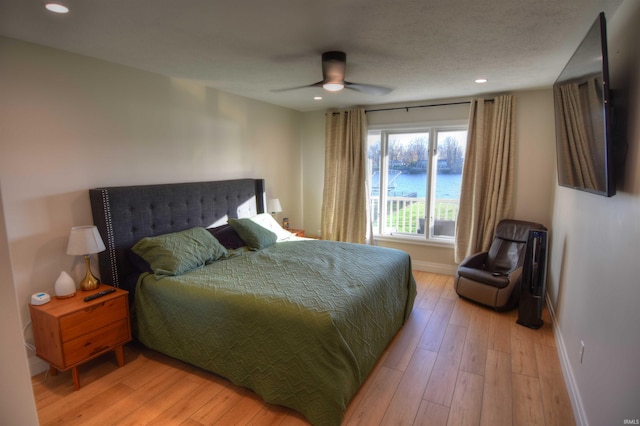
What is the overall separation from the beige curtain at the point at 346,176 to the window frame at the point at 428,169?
7.3 inches

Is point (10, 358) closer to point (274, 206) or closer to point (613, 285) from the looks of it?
point (613, 285)

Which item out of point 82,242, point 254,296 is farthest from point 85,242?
point 254,296

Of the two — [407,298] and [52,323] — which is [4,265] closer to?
[52,323]

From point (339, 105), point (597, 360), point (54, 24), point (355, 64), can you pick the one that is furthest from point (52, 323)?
point (339, 105)

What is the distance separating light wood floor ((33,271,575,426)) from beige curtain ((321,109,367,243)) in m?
2.25

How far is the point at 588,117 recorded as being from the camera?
1706 mm

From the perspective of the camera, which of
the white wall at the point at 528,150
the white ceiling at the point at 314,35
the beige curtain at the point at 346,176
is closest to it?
the white ceiling at the point at 314,35

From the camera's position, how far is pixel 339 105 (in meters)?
4.73

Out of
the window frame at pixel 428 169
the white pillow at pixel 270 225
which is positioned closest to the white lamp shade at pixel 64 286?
the white pillow at pixel 270 225

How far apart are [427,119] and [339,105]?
1.28 metres

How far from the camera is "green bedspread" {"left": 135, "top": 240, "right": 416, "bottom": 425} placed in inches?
74.7

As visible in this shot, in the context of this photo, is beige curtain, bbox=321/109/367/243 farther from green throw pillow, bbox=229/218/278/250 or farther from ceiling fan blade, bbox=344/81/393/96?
ceiling fan blade, bbox=344/81/393/96

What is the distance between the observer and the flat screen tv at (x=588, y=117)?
1.44 metres

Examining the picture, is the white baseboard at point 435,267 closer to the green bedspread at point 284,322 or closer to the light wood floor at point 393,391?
the light wood floor at point 393,391
